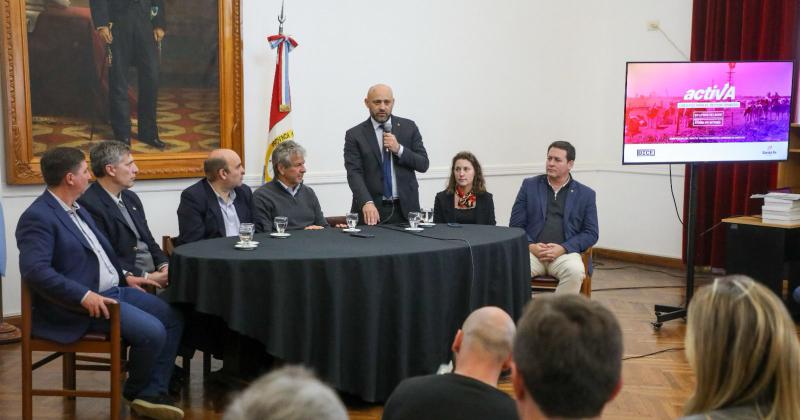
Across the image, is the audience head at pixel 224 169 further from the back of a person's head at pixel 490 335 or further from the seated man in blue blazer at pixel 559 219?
the back of a person's head at pixel 490 335

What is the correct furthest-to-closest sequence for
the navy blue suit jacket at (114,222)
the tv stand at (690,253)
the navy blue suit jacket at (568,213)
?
the tv stand at (690,253) < the navy blue suit jacket at (568,213) < the navy blue suit jacket at (114,222)

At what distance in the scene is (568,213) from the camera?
569 cm

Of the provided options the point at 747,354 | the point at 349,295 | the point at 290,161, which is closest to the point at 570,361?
the point at 747,354

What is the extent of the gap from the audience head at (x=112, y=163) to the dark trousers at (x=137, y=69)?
1678 mm

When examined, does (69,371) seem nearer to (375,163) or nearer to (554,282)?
(375,163)

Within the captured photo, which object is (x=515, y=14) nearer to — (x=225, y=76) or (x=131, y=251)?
(x=225, y=76)

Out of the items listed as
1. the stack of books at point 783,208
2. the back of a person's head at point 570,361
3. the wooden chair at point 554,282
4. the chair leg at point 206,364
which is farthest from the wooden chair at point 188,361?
the stack of books at point 783,208

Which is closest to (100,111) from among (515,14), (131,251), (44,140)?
(44,140)

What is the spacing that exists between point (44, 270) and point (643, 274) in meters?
5.57

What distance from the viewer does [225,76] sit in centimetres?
652

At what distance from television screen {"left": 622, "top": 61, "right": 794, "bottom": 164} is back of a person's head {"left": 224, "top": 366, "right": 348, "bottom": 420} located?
5.12 metres

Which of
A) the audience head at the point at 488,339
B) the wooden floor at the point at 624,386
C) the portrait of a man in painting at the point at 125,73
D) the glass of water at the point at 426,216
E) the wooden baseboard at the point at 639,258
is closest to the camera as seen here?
the audience head at the point at 488,339

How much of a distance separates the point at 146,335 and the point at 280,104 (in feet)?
9.68

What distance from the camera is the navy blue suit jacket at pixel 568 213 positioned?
222 inches
